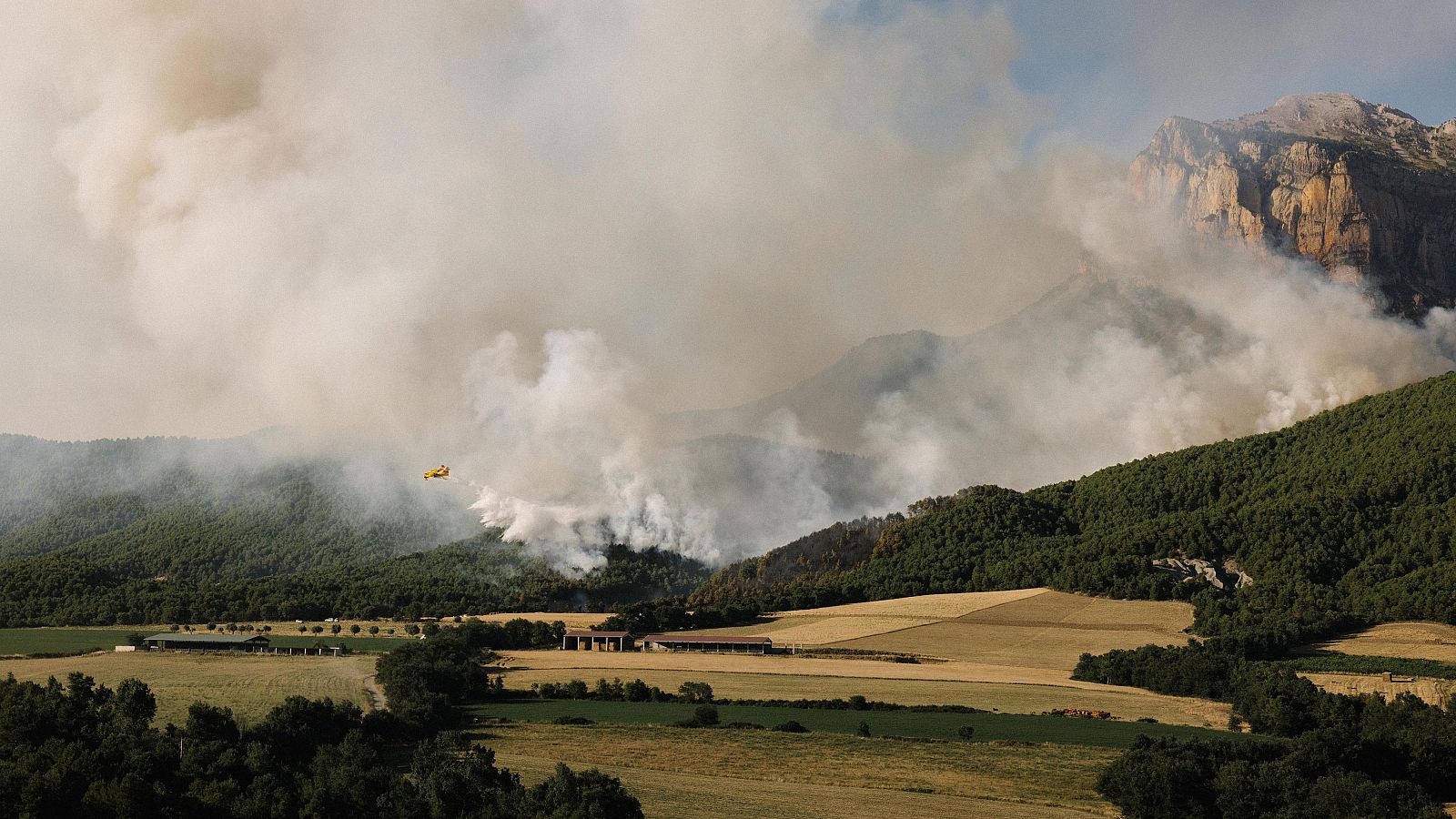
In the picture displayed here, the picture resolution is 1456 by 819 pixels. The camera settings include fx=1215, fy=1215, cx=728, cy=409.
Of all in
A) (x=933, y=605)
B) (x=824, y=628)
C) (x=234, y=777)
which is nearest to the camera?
(x=234, y=777)

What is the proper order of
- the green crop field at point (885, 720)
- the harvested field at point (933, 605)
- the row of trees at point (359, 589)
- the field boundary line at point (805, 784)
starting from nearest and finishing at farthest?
the field boundary line at point (805, 784) < the green crop field at point (885, 720) < the harvested field at point (933, 605) < the row of trees at point (359, 589)

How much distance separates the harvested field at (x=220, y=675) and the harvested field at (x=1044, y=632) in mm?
48350

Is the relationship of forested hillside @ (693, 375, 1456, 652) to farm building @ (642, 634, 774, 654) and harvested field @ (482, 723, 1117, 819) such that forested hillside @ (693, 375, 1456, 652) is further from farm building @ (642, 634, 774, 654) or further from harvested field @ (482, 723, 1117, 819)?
harvested field @ (482, 723, 1117, 819)

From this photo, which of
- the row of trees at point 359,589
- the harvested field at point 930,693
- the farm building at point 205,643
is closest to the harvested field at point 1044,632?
the harvested field at point 930,693

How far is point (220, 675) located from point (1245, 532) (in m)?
115

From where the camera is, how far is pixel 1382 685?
91.2 metres

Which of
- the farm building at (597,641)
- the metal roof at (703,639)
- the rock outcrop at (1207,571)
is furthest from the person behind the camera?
the rock outcrop at (1207,571)

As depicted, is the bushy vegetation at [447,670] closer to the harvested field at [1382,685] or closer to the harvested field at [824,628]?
the harvested field at [824,628]

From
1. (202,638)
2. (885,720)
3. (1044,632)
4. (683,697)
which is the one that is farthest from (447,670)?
(1044,632)

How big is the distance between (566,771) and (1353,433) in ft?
508

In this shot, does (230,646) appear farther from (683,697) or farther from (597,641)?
(683,697)

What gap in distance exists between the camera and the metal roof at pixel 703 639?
120 m

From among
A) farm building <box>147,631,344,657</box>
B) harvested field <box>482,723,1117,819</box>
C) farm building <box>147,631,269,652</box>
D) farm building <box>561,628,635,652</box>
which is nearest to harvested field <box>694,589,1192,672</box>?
farm building <box>561,628,635,652</box>

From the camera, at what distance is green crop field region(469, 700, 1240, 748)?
237ft
